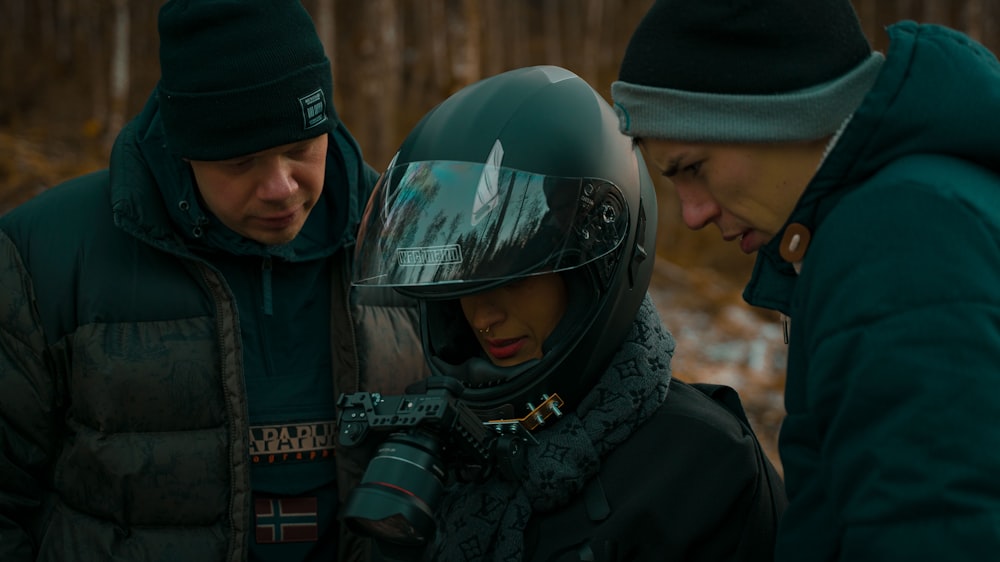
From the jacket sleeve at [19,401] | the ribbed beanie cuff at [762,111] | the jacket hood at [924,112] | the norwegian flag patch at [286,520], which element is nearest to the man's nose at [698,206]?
the ribbed beanie cuff at [762,111]

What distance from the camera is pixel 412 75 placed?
30203mm

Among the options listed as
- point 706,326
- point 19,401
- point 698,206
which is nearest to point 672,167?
point 698,206

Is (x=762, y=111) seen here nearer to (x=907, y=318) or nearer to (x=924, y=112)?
(x=924, y=112)

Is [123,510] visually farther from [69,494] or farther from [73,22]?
[73,22]

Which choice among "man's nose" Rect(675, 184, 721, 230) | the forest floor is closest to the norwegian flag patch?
"man's nose" Rect(675, 184, 721, 230)

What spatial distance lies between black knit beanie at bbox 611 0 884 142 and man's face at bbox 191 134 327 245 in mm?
1159

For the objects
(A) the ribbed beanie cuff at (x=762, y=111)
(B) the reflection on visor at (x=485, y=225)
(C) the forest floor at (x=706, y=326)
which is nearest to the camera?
(A) the ribbed beanie cuff at (x=762, y=111)

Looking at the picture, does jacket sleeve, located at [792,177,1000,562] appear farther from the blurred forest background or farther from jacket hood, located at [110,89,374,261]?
jacket hood, located at [110,89,374,261]

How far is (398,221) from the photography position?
232 centimetres

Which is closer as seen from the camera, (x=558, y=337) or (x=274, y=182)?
(x=558, y=337)

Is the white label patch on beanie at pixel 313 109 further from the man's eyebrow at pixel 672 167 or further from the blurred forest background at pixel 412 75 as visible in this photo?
the man's eyebrow at pixel 672 167

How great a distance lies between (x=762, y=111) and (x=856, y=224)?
271 mm

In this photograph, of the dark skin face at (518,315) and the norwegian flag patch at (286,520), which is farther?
the norwegian flag patch at (286,520)

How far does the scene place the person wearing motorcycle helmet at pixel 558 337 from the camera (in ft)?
6.91
